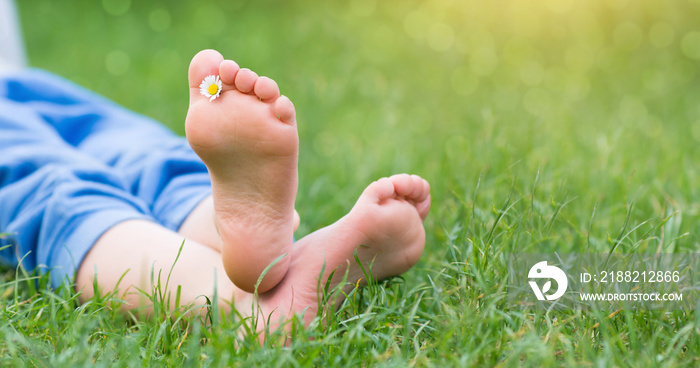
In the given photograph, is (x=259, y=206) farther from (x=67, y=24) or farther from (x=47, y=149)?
(x=67, y=24)

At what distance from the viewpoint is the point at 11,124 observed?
4.88 feet

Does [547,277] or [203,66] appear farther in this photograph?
[547,277]

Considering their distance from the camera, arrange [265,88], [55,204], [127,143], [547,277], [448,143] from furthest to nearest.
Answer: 1. [448,143]
2. [127,143]
3. [55,204]
4. [547,277]
5. [265,88]

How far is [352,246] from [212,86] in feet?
1.11

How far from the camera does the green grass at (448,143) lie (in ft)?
2.89

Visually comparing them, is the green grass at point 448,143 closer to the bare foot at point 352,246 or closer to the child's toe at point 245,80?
the bare foot at point 352,246

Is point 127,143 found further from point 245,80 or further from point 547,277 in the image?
point 547,277

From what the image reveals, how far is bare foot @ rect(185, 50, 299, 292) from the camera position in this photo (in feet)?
3.03

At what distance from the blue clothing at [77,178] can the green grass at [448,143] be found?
10 centimetres

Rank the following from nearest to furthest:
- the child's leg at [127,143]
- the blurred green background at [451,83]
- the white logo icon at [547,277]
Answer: the white logo icon at [547,277] < the child's leg at [127,143] < the blurred green background at [451,83]

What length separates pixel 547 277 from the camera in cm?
105

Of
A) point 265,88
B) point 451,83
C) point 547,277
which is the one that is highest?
point 265,88

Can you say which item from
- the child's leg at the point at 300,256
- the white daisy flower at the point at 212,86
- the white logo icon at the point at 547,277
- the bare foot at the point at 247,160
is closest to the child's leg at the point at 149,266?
the child's leg at the point at 300,256

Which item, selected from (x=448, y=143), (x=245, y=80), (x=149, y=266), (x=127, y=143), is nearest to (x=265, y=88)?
(x=245, y=80)
